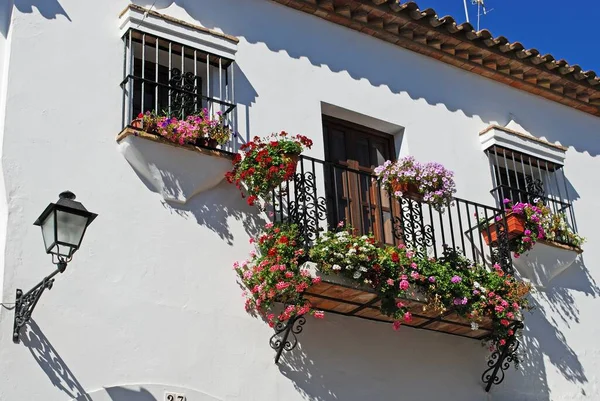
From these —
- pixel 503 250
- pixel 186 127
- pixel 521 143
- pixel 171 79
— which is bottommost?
pixel 503 250

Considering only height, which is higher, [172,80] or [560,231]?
[172,80]

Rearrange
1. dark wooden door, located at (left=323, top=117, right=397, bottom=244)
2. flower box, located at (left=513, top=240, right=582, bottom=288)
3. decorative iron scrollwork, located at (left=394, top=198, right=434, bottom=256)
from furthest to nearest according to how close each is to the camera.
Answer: flower box, located at (left=513, top=240, right=582, bottom=288), dark wooden door, located at (left=323, top=117, right=397, bottom=244), decorative iron scrollwork, located at (left=394, top=198, right=434, bottom=256)

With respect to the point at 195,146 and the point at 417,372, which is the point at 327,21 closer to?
the point at 195,146

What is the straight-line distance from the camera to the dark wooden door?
340 inches

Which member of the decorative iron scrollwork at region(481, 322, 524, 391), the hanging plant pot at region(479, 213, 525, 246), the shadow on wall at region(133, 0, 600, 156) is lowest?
the decorative iron scrollwork at region(481, 322, 524, 391)

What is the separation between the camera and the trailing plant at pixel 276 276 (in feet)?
23.8

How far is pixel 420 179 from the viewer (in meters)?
8.48

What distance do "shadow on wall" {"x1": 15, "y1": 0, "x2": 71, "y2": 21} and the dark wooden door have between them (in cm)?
262

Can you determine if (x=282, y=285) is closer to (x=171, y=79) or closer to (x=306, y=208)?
(x=306, y=208)

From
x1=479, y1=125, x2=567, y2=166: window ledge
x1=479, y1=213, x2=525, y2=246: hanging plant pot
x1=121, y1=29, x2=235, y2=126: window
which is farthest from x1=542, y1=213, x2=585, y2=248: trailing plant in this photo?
x1=121, y1=29, x2=235, y2=126: window

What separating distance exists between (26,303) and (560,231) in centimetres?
551

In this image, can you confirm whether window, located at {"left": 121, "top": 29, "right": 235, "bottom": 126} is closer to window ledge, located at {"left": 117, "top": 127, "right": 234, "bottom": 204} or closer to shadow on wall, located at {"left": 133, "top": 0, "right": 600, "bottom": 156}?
window ledge, located at {"left": 117, "top": 127, "right": 234, "bottom": 204}

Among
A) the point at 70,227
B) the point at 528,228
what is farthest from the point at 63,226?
the point at 528,228

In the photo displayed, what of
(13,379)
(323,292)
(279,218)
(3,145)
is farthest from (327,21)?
(13,379)
